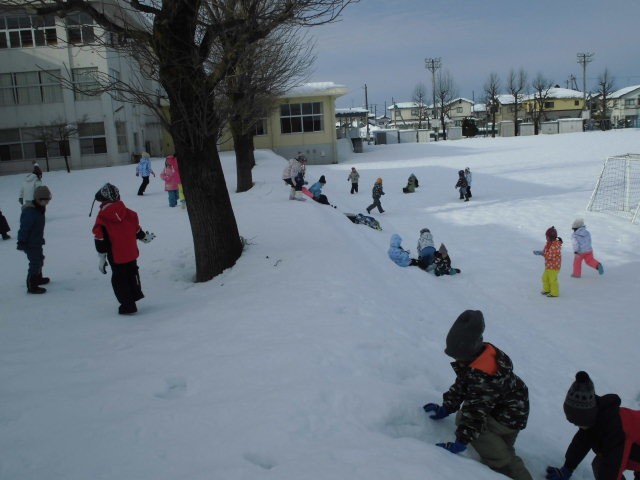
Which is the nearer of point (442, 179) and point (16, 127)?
point (442, 179)

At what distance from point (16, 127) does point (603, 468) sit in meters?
37.1

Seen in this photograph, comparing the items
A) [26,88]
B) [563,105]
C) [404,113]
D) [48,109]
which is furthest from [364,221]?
[404,113]

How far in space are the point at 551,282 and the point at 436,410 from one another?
6.31 m

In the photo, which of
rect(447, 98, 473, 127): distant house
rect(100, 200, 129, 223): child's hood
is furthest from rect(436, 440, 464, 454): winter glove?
rect(447, 98, 473, 127): distant house

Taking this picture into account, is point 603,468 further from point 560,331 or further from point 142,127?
point 142,127

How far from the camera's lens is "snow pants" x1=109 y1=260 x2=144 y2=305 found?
5957mm

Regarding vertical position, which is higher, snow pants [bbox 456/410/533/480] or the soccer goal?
the soccer goal

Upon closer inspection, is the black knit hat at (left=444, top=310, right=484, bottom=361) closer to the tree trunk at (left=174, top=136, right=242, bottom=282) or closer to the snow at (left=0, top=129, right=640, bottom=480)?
the snow at (left=0, top=129, right=640, bottom=480)

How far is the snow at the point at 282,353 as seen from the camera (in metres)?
3.23

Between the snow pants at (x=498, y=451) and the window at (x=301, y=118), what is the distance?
38371 mm

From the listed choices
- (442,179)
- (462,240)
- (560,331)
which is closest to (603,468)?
(560,331)

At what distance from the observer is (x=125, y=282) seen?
6.05 m

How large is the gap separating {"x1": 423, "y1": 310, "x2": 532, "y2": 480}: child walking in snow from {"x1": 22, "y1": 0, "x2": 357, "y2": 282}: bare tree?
478 centimetres

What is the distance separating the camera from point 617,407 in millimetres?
3625
